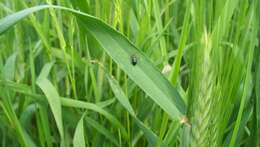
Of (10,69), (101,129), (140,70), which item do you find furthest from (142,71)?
(10,69)

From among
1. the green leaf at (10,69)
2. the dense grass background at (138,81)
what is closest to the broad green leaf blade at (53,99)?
the dense grass background at (138,81)

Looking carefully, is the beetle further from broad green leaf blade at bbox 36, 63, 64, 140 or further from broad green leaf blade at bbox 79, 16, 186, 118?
broad green leaf blade at bbox 36, 63, 64, 140

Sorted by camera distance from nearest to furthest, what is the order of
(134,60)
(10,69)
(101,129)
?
(134,60), (101,129), (10,69)

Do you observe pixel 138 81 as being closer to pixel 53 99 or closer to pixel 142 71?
pixel 142 71

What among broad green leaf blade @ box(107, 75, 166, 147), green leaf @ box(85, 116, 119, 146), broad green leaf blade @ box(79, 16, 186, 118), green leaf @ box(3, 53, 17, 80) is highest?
broad green leaf blade @ box(79, 16, 186, 118)

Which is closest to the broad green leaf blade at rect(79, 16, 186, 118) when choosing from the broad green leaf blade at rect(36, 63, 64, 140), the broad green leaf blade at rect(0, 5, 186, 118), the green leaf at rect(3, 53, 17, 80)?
the broad green leaf blade at rect(0, 5, 186, 118)

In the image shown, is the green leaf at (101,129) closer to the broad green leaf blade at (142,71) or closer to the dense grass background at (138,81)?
the dense grass background at (138,81)

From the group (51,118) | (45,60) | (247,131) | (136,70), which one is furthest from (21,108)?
(247,131)

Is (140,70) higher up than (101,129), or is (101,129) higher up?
(140,70)

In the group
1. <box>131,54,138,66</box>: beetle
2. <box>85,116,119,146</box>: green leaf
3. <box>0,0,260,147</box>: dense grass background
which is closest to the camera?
<box>0,0,260,147</box>: dense grass background
